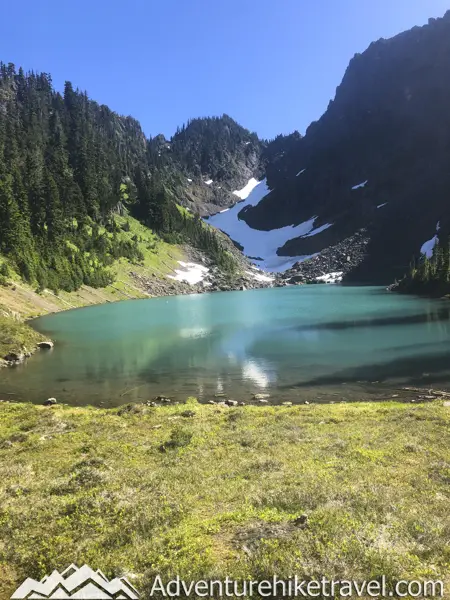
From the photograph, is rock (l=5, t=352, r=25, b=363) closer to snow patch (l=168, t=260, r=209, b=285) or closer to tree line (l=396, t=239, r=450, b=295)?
tree line (l=396, t=239, r=450, b=295)

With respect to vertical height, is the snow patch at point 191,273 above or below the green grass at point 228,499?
above

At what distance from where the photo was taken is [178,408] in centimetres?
2153

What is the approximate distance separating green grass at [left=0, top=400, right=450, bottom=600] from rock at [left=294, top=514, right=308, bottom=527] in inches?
4.3

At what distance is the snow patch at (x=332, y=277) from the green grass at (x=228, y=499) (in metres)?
173

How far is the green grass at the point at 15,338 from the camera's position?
37156mm

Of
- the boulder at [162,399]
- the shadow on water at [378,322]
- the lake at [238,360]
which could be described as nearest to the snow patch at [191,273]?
the lake at [238,360]

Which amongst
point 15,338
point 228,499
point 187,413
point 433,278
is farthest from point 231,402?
point 433,278

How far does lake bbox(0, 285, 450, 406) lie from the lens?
2664 cm

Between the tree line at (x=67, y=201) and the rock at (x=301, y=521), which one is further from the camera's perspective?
the tree line at (x=67, y=201)

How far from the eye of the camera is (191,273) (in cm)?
15262

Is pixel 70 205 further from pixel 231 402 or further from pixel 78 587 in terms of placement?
pixel 78 587

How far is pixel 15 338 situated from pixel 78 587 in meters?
38.4

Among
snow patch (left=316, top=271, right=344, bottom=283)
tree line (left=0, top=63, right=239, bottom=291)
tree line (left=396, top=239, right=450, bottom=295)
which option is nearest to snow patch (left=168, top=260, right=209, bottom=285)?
tree line (left=0, top=63, right=239, bottom=291)

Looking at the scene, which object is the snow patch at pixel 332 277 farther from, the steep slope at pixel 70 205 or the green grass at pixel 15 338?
the green grass at pixel 15 338
